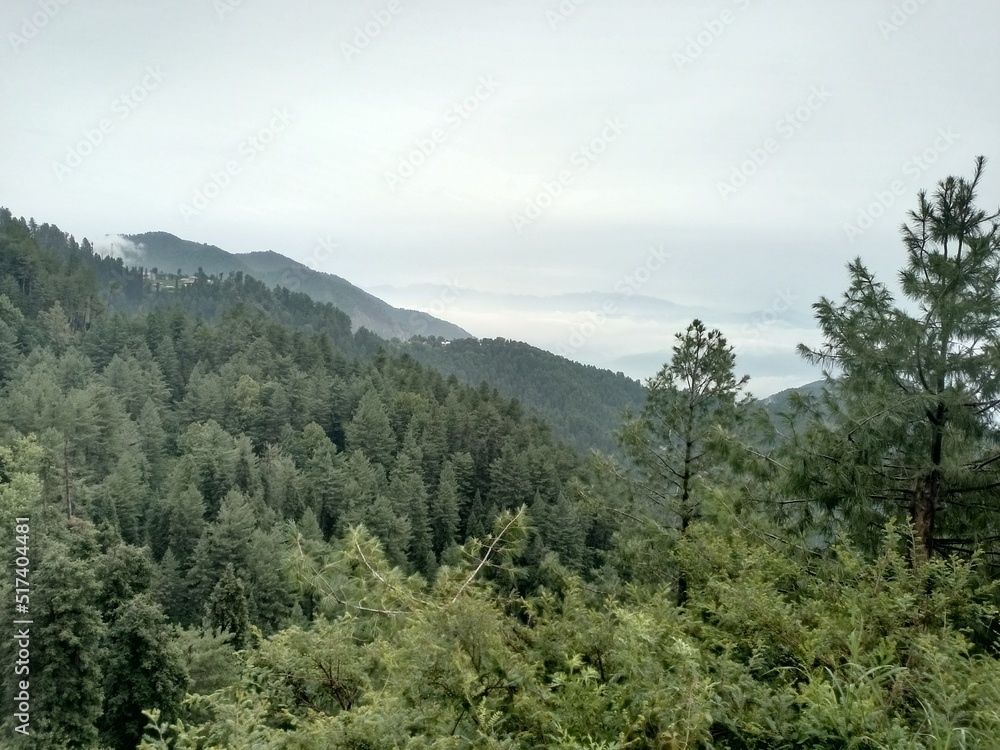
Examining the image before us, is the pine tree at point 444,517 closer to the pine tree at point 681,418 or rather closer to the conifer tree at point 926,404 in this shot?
the pine tree at point 681,418

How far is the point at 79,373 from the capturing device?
59000 mm

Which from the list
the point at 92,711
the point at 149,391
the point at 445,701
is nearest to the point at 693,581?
the point at 445,701

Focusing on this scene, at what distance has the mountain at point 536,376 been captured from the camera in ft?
548

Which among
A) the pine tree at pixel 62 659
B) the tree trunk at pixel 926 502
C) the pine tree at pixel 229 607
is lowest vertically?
the pine tree at pixel 229 607

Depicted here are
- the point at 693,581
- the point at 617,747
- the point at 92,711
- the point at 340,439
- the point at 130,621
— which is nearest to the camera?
the point at 617,747

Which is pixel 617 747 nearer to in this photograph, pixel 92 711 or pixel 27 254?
pixel 92 711

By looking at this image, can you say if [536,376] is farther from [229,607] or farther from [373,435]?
[229,607]

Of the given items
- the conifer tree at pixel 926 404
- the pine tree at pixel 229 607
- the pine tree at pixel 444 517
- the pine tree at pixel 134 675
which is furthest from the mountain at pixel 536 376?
the conifer tree at pixel 926 404

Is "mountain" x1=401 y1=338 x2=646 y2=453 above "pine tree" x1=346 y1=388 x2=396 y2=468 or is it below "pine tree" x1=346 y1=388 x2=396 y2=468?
above

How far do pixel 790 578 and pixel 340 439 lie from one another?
63.0 metres

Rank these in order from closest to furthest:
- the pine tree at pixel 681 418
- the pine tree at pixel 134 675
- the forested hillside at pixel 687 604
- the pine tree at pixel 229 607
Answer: the forested hillside at pixel 687 604, the pine tree at pixel 681 418, the pine tree at pixel 134 675, the pine tree at pixel 229 607

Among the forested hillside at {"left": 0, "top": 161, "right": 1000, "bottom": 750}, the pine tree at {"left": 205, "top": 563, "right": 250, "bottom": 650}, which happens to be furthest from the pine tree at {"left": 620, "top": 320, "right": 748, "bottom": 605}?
the pine tree at {"left": 205, "top": 563, "right": 250, "bottom": 650}

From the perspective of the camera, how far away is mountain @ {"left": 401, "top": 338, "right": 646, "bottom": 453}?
16700 centimetres

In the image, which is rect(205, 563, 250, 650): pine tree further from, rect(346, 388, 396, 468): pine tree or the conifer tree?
rect(346, 388, 396, 468): pine tree
